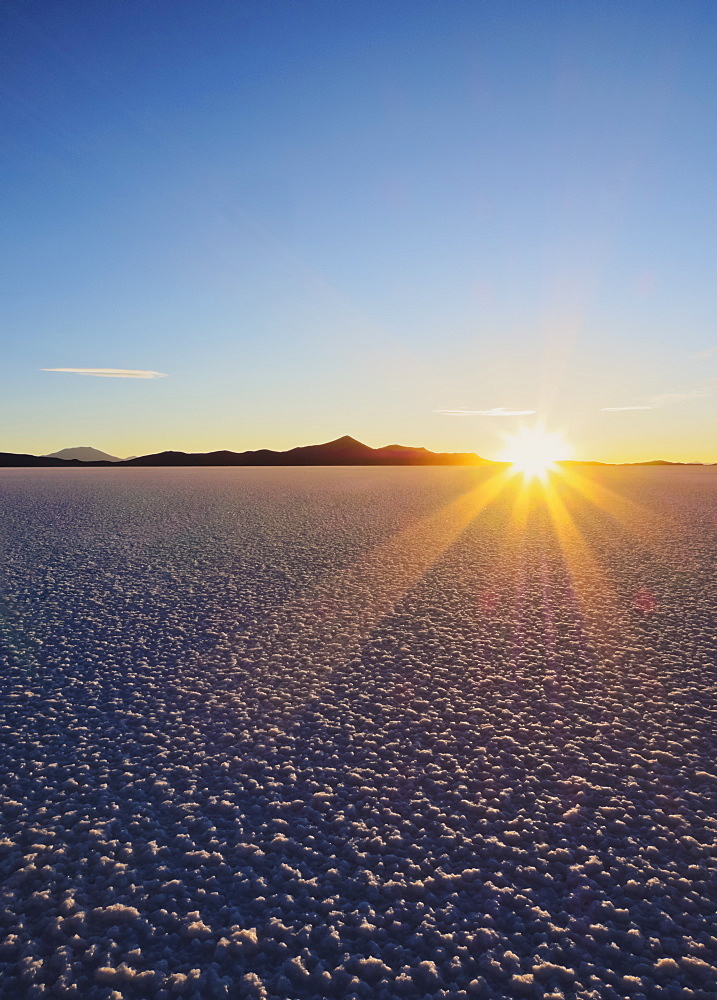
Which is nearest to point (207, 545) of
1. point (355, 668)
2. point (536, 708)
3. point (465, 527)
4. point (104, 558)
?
point (104, 558)

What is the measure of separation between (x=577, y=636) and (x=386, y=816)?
3153 mm

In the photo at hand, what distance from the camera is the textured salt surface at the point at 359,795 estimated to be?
6.36ft

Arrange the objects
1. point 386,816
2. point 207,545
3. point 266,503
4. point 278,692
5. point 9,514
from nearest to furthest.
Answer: point 386,816 → point 278,692 → point 207,545 → point 9,514 → point 266,503

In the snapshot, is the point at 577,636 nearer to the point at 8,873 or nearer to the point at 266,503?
the point at 8,873

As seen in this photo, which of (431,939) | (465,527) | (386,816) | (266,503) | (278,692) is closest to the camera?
(431,939)

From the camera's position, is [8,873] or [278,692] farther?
[278,692]

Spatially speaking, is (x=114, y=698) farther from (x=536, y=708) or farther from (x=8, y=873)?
(x=536, y=708)

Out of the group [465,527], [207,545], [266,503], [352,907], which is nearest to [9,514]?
[266,503]

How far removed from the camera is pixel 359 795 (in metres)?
2.82

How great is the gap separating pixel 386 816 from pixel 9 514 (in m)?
16.4

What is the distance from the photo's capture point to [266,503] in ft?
64.7

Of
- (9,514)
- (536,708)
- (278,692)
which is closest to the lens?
(536,708)

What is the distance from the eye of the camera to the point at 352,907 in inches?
83.7

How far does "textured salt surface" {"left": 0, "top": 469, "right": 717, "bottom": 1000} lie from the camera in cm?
194
